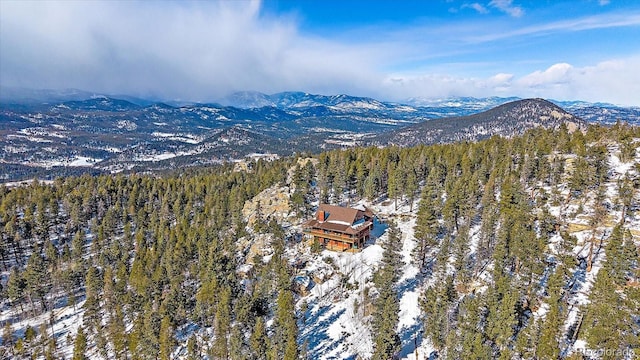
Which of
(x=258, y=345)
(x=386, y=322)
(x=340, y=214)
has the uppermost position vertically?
(x=340, y=214)

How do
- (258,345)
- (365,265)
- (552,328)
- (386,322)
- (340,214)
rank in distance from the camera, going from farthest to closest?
(340,214)
(365,265)
(258,345)
(386,322)
(552,328)

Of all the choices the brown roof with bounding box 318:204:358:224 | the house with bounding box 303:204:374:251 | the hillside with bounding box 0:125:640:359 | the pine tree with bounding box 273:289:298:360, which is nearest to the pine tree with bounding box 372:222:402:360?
the hillside with bounding box 0:125:640:359

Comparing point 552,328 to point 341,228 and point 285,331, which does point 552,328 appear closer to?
point 285,331

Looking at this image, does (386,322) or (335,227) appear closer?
(386,322)

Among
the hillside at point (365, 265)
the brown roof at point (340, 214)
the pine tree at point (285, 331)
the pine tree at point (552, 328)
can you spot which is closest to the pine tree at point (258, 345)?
the hillside at point (365, 265)

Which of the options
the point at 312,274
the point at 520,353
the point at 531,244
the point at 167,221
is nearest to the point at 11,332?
the point at 167,221

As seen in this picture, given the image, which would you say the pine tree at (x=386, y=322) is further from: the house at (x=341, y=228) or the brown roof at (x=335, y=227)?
the house at (x=341, y=228)

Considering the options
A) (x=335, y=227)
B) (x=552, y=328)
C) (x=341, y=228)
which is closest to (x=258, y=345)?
(x=341, y=228)
